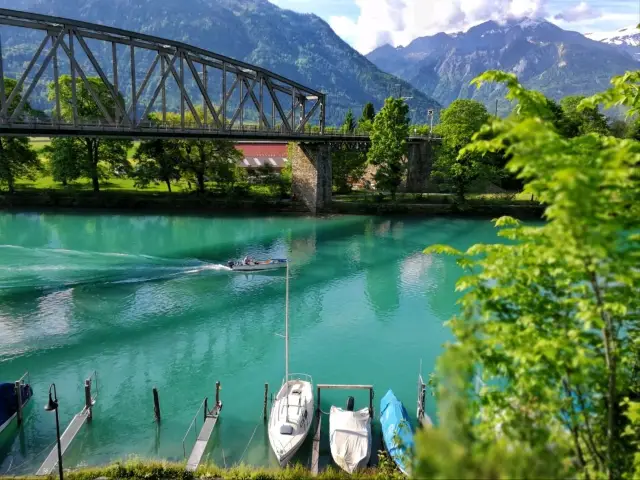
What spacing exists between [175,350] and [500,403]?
17.7 metres

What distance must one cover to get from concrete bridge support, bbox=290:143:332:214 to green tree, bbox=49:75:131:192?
17.0 metres

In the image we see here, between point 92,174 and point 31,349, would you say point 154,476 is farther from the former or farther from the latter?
point 92,174

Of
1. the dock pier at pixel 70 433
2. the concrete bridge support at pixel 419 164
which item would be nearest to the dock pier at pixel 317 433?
the dock pier at pixel 70 433

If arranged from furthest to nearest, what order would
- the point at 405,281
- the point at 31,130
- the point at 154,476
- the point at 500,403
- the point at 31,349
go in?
the point at 31,130 → the point at 405,281 → the point at 31,349 → the point at 154,476 → the point at 500,403

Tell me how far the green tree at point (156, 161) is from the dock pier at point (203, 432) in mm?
40181

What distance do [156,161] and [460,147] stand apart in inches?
1165

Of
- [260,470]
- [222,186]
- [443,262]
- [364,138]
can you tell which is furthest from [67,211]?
[260,470]

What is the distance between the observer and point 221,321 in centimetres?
2494

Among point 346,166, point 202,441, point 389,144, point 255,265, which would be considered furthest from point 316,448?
point 346,166

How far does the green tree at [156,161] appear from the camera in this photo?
2121 inches

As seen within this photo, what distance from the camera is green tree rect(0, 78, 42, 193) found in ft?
167

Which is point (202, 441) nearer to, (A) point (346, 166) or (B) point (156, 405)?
(B) point (156, 405)

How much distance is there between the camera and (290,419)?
15070 mm

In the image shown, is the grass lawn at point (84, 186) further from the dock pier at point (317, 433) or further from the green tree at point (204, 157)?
the dock pier at point (317, 433)
